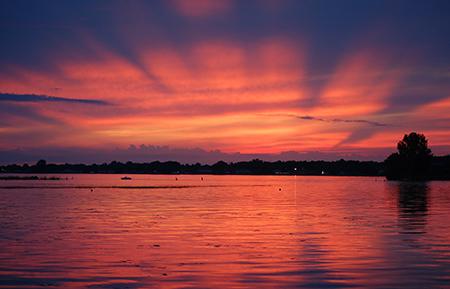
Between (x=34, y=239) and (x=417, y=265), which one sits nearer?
(x=417, y=265)

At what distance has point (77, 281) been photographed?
878 inches

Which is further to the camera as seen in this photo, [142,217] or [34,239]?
[142,217]

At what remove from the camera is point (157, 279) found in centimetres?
2277

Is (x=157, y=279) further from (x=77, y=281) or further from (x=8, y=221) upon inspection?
(x=8, y=221)

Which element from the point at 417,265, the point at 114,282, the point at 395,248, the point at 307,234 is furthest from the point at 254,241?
the point at 114,282

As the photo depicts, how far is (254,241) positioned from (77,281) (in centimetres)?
1457

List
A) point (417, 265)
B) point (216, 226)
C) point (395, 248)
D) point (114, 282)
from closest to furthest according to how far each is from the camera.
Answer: point (114, 282) < point (417, 265) < point (395, 248) < point (216, 226)

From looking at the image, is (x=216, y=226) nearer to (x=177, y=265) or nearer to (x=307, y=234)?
(x=307, y=234)

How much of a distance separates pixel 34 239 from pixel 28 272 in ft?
40.2

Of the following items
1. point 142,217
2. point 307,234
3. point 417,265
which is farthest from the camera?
point 142,217

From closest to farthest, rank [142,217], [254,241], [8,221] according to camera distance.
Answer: [254,241], [8,221], [142,217]

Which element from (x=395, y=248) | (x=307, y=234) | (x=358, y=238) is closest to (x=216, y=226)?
(x=307, y=234)

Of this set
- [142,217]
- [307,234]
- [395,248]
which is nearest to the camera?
[395,248]

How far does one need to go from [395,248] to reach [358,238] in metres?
4.80
